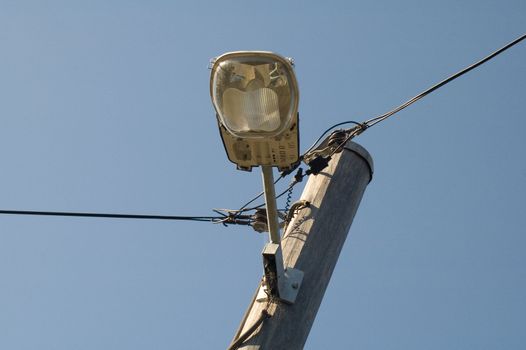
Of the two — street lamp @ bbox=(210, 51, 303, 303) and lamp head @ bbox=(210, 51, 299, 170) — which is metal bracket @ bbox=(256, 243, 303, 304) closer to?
street lamp @ bbox=(210, 51, 303, 303)

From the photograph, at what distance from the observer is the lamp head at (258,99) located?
289cm

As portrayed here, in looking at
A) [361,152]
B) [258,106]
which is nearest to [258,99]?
[258,106]

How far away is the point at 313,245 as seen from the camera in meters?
3.39

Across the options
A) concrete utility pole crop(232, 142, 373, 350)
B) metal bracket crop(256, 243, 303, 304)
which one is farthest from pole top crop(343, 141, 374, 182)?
metal bracket crop(256, 243, 303, 304)

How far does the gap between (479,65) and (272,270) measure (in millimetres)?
1418

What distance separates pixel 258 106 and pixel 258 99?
24mm

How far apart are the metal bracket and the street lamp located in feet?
0.87

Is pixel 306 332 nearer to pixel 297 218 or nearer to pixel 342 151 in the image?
→ pixel 297 218

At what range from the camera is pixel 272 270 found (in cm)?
318

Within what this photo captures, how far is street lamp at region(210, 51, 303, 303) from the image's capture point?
289cm

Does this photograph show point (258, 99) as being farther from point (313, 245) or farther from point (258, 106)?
point (313, 245)

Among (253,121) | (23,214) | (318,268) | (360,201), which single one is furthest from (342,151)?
(23,214)

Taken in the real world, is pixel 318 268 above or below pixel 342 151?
below

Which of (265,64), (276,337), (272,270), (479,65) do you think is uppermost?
(479,65)
